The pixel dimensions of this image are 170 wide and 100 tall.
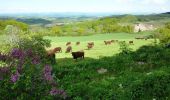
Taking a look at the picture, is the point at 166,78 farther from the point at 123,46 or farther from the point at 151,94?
the point at 123,46

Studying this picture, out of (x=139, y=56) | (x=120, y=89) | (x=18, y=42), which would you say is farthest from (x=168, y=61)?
(x=18, y=42)

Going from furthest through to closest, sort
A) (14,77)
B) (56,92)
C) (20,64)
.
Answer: (20,64) < (56,92) < (14,77)

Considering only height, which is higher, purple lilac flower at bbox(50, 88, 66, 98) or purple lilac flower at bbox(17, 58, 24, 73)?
purple lilac flower at bbox(17, 58, 24, 73)

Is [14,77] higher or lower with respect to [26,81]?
higher

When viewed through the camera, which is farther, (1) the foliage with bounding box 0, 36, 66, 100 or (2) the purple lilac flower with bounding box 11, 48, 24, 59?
(2) the purple lilac flower with bounding box 11, 48, 24, 59

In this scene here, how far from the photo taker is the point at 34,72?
1276cm

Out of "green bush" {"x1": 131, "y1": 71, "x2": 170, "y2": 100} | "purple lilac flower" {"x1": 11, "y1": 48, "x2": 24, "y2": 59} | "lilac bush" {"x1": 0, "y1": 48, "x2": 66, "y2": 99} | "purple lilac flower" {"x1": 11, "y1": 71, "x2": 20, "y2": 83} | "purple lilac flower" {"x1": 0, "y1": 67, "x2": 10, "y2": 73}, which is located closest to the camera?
"purple lilac flower" {"x1": 11, "y1": 71, "x2": 20, "y2": 83}

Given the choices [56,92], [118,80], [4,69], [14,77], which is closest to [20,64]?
[4,69]

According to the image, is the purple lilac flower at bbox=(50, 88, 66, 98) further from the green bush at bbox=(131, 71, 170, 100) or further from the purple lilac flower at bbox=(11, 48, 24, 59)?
the green bush at bbox=(131, 71, 170, 100)

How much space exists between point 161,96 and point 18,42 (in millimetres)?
11568

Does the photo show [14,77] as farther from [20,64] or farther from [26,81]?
[20,64]

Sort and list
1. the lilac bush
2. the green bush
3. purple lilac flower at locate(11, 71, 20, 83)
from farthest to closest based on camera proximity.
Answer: the green bush, the lilac bush, purple lilac flower at locate(11, 71, 20, 83)

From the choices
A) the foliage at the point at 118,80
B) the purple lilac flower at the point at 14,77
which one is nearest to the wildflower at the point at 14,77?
the purple lilac flower at the point at 14,77

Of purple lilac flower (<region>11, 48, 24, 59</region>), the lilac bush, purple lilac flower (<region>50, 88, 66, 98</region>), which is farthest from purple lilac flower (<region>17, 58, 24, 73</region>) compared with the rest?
purple lilac flower (<region>50, 88, 66, 98</region>)
